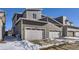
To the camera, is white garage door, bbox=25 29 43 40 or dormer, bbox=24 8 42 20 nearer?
dormer, bbox=24 8 42 20

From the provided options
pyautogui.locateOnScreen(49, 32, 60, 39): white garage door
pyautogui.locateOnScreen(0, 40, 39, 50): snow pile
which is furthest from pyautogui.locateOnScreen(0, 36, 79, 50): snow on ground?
pyautogui.locateOnScreen(49, 32, 60, 39): white garage door

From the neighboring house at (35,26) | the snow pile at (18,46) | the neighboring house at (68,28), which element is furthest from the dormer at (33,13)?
the snow pile at (18,46)

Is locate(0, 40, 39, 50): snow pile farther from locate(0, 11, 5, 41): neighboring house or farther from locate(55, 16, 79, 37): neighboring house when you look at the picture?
locate(55, 16, 79, 37): neighboring house

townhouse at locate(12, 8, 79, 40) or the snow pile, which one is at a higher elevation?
townhouse at locate(12, 8, 79, 40)

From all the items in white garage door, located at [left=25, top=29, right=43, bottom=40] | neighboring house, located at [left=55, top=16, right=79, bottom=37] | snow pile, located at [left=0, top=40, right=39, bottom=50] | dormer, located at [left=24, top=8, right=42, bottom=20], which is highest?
dormer, located at [left=24, top=8, right=42, bottom=20]

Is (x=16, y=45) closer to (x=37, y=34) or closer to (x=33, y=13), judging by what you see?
(x=37, y=34)

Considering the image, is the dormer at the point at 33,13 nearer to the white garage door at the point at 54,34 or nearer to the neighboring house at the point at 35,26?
the neighboring house at the point at 35,26
